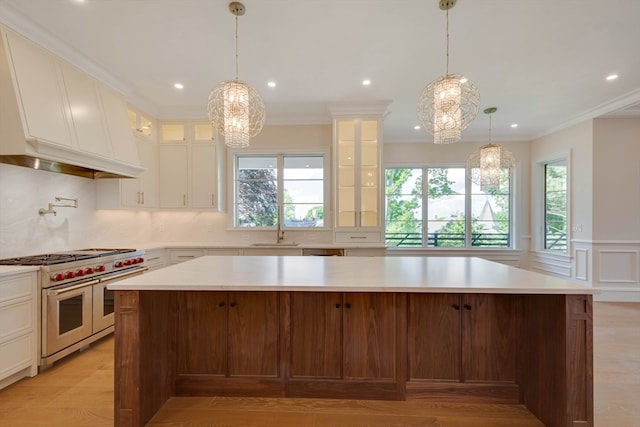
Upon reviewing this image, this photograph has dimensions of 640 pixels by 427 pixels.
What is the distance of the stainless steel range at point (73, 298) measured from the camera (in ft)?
7.99

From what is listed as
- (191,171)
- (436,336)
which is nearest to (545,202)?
(436,336)

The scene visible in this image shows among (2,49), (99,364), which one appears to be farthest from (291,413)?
(2,49)

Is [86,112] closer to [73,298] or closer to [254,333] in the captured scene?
[73,298]

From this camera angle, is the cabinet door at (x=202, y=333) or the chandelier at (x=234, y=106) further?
the chandelier at (x=234, y=106)

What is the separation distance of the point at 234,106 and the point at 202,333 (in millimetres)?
1737

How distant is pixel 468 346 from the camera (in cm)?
201

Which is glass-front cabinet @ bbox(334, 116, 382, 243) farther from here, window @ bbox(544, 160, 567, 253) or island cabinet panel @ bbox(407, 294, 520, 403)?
window @ bbox(544, 160, 567, 253)

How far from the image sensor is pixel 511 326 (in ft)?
6.59

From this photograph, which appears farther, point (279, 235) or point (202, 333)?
point (279, 235)

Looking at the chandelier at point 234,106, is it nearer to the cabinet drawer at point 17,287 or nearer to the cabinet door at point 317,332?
the cabinet door at point 317,332

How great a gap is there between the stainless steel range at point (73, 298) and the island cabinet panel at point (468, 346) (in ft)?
9.61

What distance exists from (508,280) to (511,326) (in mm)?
515

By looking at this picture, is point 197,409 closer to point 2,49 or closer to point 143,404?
point 143,404

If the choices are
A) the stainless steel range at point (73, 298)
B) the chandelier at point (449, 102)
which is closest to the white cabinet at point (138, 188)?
the stainless steel range at point (73, 298)
